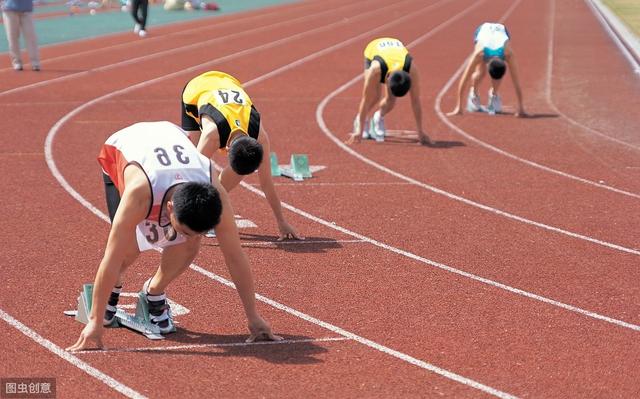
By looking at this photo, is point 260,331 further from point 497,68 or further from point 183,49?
point 183,49

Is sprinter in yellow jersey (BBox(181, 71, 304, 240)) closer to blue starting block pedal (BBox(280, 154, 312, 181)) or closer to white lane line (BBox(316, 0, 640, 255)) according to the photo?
white lane line (BBox(316, 0, 640, 255))

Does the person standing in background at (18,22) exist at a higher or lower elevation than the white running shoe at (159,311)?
lower

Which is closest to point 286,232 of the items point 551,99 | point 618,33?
point 551,99

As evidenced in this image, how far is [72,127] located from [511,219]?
6791 millimetres

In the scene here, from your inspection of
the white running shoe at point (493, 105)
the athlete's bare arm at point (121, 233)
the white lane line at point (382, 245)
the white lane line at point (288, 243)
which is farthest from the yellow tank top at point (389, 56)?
the athlete's bare arm at point (121, 233)

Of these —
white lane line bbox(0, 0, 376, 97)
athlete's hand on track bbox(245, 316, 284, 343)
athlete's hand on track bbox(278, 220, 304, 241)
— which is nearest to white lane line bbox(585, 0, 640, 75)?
white lane line bbox(0, 0, 376, 97)

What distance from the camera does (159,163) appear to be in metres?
6.40

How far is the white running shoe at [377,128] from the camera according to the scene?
14.9 meters

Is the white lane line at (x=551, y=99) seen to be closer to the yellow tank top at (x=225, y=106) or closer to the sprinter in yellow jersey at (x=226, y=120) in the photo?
the sprinter in yellow jersey at (x=226, y=120)

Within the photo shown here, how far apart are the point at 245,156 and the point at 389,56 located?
6376 millimetres

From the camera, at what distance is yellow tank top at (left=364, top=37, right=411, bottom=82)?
1395 cm

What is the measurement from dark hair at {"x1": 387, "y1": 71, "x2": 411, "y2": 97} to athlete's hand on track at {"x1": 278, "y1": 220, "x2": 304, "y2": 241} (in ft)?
13.4

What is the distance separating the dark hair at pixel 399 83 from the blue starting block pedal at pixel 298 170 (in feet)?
5.16

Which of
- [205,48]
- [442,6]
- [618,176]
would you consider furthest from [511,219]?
[442,6]
